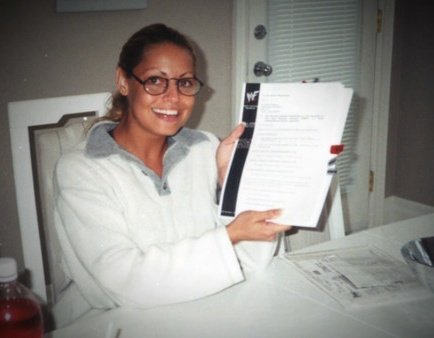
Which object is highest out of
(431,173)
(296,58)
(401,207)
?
(296,58)

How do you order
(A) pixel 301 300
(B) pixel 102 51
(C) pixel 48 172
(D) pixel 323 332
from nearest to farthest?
(D) pixel 323 332
(A) pixel 301 300
(C) pixel 48 172
(B) pixel 102 51

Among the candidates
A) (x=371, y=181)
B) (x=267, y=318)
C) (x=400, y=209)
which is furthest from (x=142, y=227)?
(x=400, y=209)

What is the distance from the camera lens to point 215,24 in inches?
93.0

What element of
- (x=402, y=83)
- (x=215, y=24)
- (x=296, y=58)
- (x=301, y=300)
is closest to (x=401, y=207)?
(x=402, y=83)

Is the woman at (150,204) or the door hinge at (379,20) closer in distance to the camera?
the woman at (150,204)

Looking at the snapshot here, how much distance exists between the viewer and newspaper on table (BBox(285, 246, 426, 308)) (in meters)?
0.95

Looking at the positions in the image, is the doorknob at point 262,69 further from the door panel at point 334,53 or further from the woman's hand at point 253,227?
the woman's hand at point 253,227

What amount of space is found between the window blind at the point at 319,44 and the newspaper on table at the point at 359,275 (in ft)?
5.21

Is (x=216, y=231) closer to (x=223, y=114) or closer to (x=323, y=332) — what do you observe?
(x=323, y=332)

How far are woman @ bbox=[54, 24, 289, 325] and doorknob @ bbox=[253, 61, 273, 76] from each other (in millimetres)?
1205

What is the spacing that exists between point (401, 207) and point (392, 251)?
2201 millimetres

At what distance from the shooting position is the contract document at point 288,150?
0.94 m

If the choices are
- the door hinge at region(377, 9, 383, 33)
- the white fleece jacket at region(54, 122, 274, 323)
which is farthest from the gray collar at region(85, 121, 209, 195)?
the door hinge at region(377, 9, 383, 33)

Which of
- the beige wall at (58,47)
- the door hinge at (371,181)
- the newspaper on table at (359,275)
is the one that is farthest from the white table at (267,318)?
the door hinge at (371,181)
